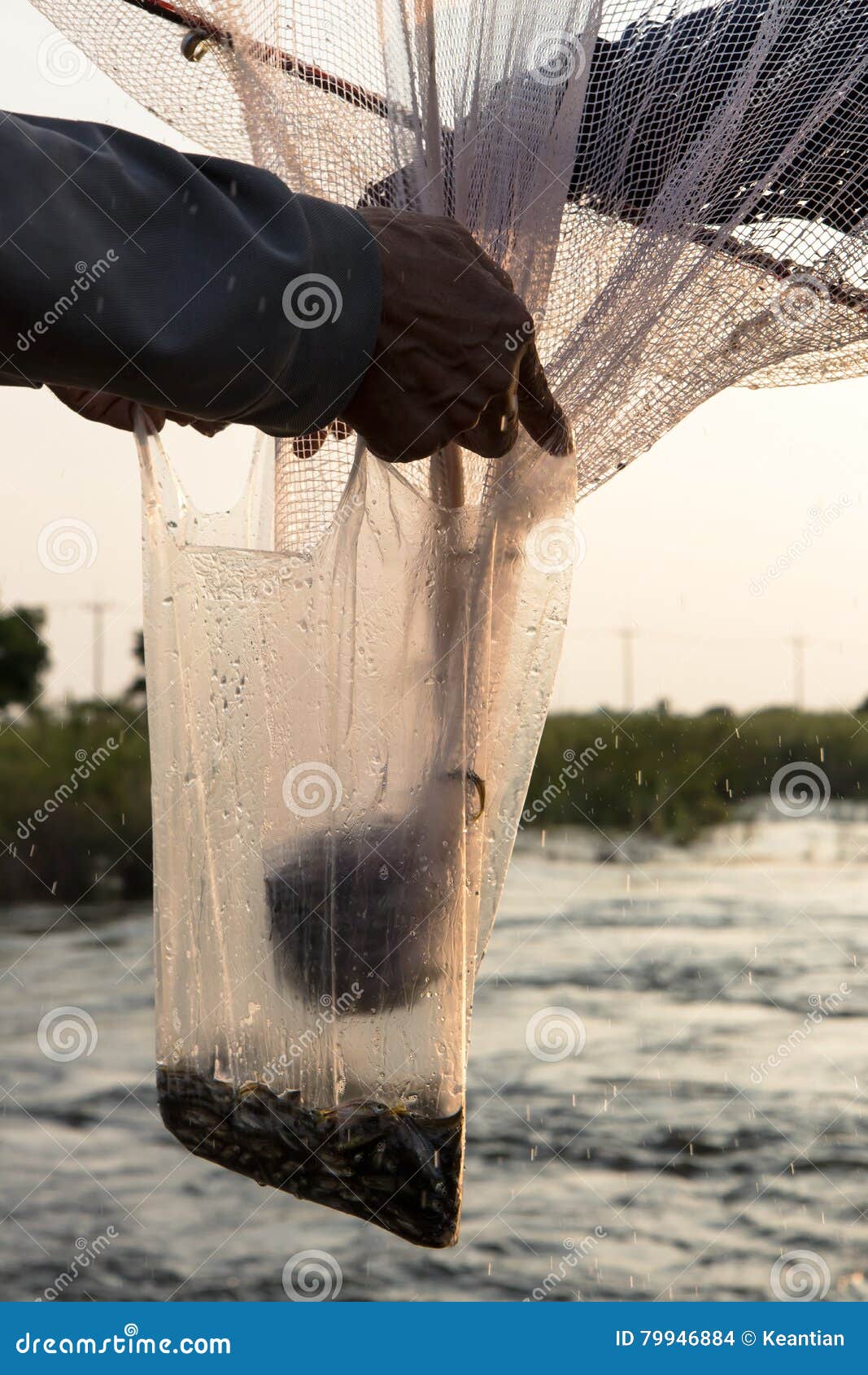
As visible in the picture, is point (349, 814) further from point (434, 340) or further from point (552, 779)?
point (552, 779)

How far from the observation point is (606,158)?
127cm

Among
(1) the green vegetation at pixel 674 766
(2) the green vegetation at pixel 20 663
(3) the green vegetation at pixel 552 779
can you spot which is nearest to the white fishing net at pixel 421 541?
(3) the green vegetation at pixel 552 779

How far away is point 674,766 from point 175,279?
57.5 feet

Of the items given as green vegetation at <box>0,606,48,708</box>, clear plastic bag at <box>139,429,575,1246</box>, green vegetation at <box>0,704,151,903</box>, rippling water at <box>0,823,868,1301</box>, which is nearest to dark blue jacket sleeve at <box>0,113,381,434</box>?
clear plastic bag at <box>139,429,575,1246</box>

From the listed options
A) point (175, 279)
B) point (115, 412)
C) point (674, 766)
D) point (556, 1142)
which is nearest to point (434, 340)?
point (175, 279)

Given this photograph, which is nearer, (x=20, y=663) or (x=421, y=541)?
(x=421, y=541)

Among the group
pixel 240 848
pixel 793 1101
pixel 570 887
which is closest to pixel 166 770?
pixel 240 848

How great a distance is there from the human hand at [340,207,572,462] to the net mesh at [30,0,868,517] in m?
0.19

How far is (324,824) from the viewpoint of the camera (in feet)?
3.67

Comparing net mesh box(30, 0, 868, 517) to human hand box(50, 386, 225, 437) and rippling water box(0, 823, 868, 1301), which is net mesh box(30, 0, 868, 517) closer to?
human hand box(50, 386, 225, 437)

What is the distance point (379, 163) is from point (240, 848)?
2.34 feet

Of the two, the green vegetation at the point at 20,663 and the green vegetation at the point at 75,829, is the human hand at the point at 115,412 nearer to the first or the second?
the green vegetation at the point at 75,829

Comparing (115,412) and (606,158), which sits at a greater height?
(606,158)

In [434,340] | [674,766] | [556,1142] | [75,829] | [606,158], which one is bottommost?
[556,1142]
